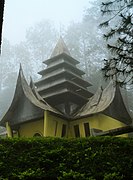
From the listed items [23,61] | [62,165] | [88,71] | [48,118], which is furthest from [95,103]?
[23,61]

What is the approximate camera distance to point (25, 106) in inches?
645

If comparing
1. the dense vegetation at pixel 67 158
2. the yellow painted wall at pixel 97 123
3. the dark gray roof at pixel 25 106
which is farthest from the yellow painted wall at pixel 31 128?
the dense vegetation at pixel 67 158

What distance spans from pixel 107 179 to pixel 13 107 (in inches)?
457

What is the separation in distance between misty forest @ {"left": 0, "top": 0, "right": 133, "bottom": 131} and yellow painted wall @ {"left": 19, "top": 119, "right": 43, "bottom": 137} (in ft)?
44.6

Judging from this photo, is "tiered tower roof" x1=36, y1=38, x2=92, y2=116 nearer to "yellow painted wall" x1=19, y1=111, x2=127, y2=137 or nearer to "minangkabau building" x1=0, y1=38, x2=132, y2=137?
"minangkabau building" x1=0, y1=38, x2=132, y2=137

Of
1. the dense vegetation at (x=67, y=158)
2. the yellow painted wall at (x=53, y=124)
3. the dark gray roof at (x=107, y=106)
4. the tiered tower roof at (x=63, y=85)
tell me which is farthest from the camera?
the tiered tower roof at (x=63, y=85)

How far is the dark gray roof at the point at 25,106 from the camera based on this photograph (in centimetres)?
1561

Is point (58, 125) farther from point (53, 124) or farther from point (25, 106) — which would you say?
point (25, 106)

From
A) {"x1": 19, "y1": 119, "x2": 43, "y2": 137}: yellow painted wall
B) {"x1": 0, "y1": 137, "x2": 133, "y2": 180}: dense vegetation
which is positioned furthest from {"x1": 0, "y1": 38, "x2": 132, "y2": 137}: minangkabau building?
{"x1": 0, "y1": 137, "x2": 133, "y2": 180}: dense vegetation

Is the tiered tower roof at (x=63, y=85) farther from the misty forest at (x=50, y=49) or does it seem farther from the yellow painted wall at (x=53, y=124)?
the misty forest at (x=50, y=49)

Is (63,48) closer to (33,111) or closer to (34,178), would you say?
(33,111)

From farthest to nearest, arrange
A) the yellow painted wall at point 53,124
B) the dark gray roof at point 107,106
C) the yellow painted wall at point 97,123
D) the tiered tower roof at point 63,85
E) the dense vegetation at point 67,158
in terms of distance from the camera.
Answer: the tiered tower roof at point 63,85 → the dark gray roof at point 107,106 → the yellow painted wall at point 97,123 → the yellow painted wall at point 53,124 → the dense vegetation at point 67,158

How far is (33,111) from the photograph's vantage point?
15828 mm

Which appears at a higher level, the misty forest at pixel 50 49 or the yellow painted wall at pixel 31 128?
the misty forest at pixel 50 49
